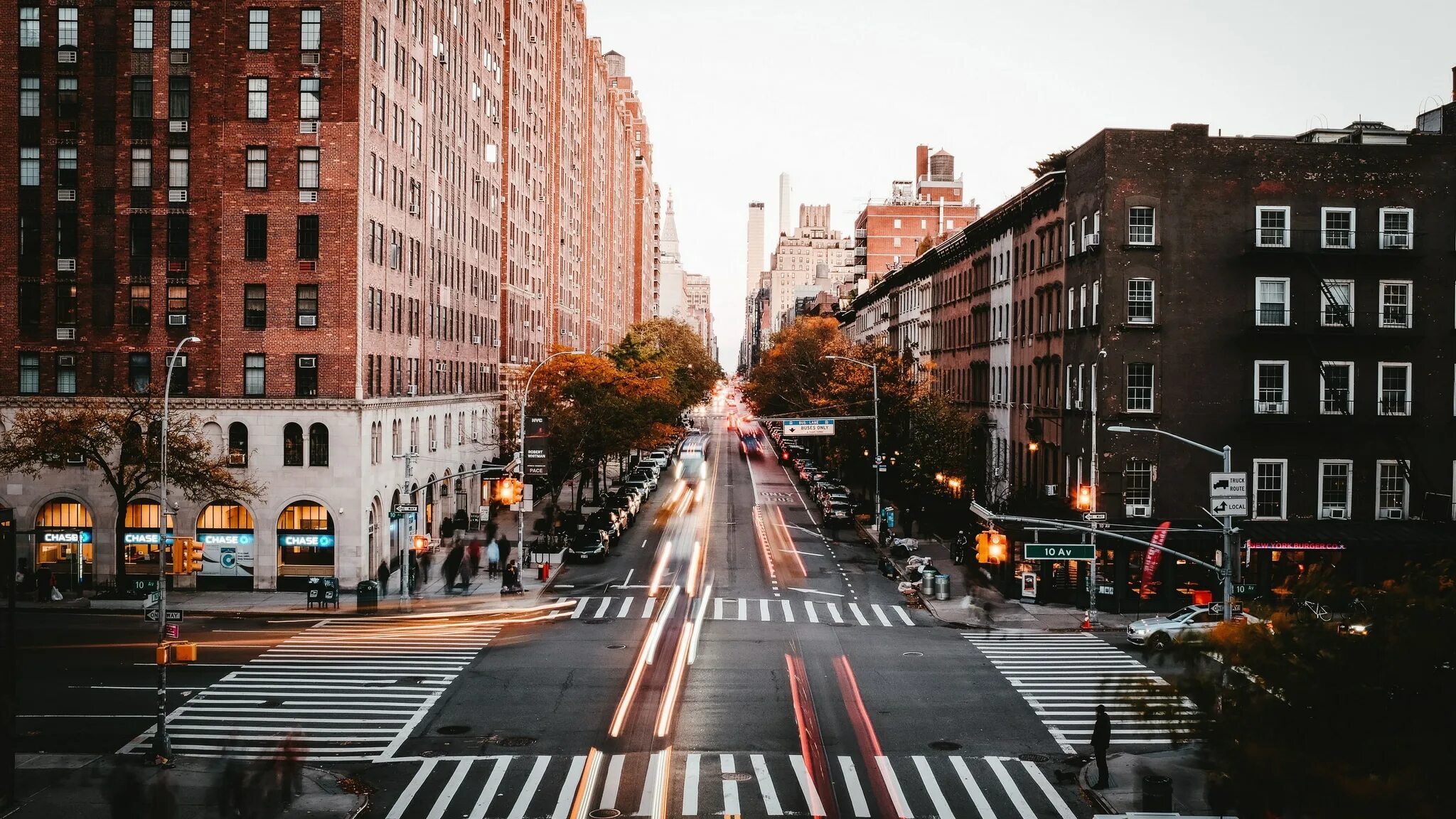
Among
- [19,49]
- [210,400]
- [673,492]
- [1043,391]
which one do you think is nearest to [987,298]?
[1043,391]

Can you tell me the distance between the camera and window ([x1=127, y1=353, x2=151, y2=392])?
52719 mm

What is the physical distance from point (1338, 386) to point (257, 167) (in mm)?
47090

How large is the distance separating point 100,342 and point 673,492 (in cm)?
4952

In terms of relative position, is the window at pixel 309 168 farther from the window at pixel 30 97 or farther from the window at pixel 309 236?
the window at pixel 30 97

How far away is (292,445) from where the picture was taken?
2053 inches

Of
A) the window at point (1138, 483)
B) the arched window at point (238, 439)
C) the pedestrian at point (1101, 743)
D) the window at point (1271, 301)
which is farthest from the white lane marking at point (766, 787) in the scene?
the arched window at point (238, 439)

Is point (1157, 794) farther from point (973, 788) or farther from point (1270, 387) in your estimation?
point (1270, 387)

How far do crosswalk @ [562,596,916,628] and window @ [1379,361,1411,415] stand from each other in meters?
21.5

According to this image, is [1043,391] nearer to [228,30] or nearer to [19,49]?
[228,30]

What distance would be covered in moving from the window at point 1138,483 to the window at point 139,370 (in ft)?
139

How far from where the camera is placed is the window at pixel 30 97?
53.5m

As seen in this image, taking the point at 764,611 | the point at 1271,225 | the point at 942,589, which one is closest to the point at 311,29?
the point at 764,611

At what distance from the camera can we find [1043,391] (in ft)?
184

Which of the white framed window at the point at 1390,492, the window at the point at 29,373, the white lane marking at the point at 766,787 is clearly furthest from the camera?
the window at the point at 29,373
